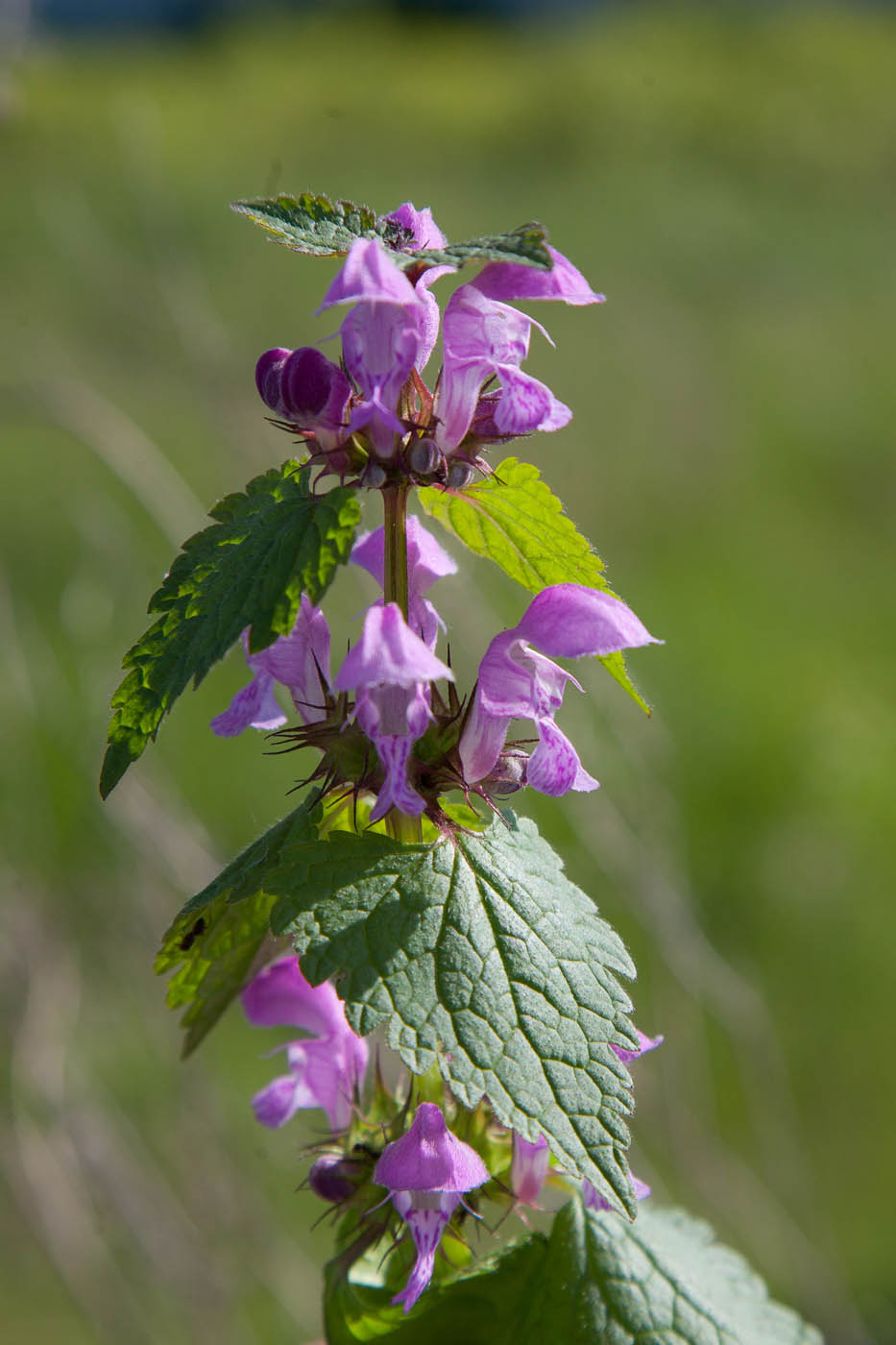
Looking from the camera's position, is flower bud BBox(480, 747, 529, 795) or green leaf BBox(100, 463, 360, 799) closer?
green leaf BBox(100, 463, 360, 799)

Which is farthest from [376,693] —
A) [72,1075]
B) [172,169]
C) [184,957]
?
[172,169]

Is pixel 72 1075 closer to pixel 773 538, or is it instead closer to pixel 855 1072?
pixel 855 1072

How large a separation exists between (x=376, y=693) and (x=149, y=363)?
10.5ft

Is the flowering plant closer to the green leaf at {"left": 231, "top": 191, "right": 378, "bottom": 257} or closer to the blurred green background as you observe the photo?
the green leaf at {"left": 231, "top": 191, "right": 378, "bottom": 257}

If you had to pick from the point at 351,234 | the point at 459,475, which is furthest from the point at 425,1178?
the point at 351,234

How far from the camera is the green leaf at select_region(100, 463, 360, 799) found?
1.64 ft

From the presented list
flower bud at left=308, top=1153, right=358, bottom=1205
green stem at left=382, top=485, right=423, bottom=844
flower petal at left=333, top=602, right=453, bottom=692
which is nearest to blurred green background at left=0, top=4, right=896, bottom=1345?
flower bud at left=308, top=1153, right=358, bottom=1205

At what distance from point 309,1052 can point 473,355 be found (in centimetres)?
43

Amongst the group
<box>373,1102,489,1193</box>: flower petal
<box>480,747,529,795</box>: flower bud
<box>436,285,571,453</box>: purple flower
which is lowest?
<box>373,1102,489,1193</box>: flower petal

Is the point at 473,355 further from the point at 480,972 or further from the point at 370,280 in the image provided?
the point at 480,972

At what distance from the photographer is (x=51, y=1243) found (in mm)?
1574

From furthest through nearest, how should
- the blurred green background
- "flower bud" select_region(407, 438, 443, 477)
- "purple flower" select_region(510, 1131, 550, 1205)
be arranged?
the blurred green background, "purple flower" select_region(510, 1131, 550, 1205), "flower bud" select_region(407, 438, 443, 477)

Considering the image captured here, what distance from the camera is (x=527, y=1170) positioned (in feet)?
2.22

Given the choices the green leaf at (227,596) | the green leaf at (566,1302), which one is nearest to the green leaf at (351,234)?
the green leaf at (227,596)
